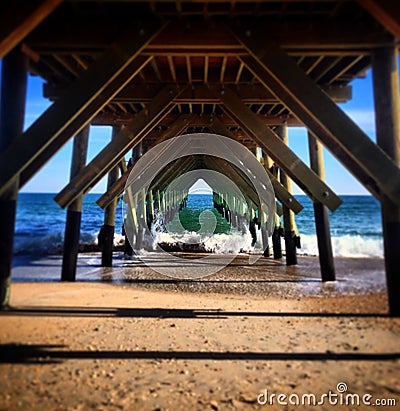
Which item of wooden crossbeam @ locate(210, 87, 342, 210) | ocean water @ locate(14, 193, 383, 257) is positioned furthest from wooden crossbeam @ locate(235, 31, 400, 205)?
wooden crossbeam @ locate(210, 87, 342, 210)

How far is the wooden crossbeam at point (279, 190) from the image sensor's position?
6.61m

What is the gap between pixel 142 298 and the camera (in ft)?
15.2

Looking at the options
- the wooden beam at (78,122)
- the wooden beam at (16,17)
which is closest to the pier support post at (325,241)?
the wooden beam at (78,122)

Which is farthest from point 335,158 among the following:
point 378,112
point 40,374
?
point 40,374

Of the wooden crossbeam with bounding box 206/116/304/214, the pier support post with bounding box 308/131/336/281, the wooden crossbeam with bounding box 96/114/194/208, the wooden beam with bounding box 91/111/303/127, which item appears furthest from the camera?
the wooden beam with bounding box 91/111/303/127

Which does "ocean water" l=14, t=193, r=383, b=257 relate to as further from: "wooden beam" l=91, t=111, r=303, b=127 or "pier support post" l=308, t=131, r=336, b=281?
"wooden beam" l=91, t=111, r=303, b=127

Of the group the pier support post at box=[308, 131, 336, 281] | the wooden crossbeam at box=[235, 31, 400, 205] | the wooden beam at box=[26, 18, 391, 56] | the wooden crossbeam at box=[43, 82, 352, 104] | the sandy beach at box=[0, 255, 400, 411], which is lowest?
the sandy beach at box=[0, 255, 400, 411]

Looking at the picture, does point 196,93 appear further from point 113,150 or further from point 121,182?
point 121,182

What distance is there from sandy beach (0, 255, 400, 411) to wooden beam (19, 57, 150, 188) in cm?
128

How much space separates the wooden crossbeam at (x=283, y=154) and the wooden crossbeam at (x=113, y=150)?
905mm

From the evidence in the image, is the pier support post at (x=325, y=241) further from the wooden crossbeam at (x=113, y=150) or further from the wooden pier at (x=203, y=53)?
the wooden crossbeam at (x=113, y=150)

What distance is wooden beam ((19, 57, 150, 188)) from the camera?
3663mm

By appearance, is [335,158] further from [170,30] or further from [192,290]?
[192,290]

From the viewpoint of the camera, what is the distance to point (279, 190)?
23.2 ft
